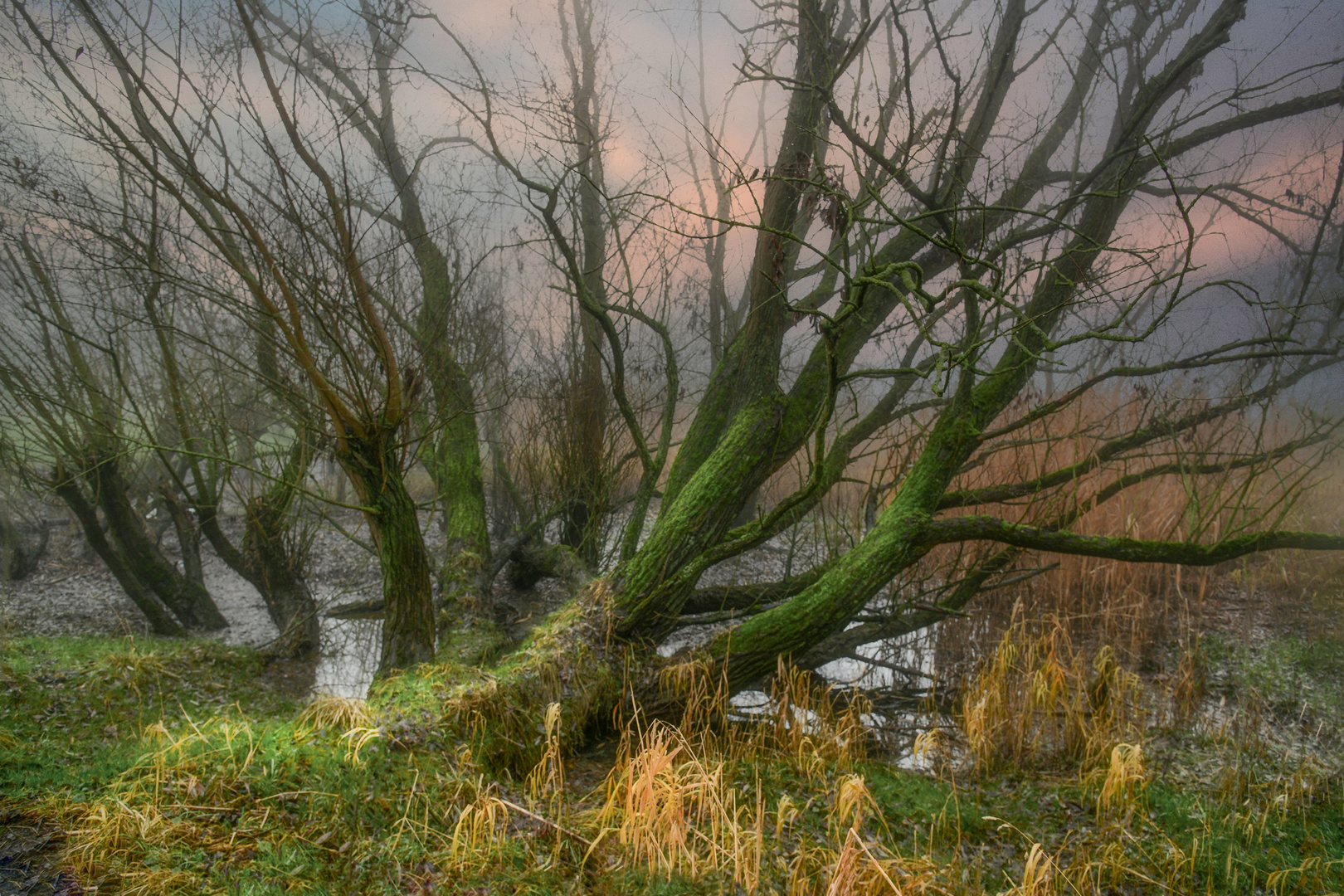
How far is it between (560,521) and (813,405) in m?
3.06

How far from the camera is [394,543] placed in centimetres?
376

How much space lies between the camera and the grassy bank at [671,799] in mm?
2145

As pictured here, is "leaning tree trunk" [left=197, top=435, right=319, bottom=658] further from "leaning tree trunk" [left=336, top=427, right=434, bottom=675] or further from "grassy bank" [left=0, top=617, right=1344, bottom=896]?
"leaning tree trunk" [left=336, top=427, right=434, bottom=675]

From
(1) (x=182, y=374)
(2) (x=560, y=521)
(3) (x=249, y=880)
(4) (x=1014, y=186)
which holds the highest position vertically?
(4) (x=1014, y=186)

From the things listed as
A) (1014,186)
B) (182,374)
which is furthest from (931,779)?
(182,374)

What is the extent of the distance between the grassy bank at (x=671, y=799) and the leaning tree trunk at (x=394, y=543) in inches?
29.2

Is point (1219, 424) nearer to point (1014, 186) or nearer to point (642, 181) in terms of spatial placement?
point (1014, 186)

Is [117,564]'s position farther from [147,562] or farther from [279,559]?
[279,559]

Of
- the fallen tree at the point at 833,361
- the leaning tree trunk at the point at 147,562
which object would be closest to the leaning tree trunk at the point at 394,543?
the fallen tree at the point at 833,361

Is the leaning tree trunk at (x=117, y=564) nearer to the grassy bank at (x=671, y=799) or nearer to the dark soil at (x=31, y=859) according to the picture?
the grassy bank at (x=671, y=799)

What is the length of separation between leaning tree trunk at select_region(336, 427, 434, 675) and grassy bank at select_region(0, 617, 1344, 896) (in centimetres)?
74

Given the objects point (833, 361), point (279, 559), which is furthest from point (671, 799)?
point (279, 559)

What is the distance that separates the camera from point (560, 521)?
6.70 meters

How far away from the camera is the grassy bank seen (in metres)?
2.14
